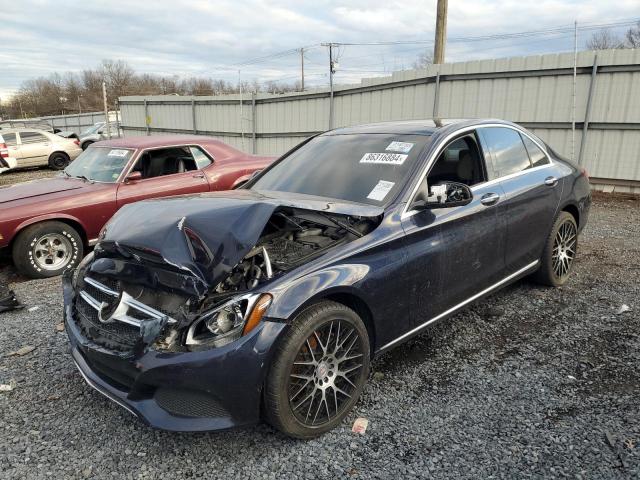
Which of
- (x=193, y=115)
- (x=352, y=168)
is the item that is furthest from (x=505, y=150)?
(x=193, y=115)

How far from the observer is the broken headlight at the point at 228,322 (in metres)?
2.30

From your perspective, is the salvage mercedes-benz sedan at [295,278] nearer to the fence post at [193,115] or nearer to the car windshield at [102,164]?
the car windshield at [102,164]

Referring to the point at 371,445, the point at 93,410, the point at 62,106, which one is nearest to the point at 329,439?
the point at 371,445

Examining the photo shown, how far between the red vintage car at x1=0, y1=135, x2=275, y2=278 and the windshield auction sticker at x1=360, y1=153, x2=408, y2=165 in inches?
143

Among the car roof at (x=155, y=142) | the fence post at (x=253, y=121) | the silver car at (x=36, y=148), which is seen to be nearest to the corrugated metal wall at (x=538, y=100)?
the fence post at (x=253, y=121)

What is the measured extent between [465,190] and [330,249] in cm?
106

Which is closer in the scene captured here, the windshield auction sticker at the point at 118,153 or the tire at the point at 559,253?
the tire at the point at 559,253

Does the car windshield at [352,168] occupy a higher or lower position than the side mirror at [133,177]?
higher

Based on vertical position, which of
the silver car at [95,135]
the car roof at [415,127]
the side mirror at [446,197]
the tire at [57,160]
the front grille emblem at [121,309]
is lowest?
the tire at [57,160]

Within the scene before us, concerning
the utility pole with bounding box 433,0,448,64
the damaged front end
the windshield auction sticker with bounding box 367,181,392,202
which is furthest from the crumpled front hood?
the utility pole with bounding box 433,0,448,64

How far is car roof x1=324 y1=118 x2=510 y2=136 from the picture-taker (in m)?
3.61

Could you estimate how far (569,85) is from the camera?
9430mm

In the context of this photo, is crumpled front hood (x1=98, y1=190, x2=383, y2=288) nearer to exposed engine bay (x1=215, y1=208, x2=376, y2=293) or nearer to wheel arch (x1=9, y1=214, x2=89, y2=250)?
exposed engine bay (x1=215, y1=208, x2=376, y2=293)

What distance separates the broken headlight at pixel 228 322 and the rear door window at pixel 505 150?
7.94 ft
